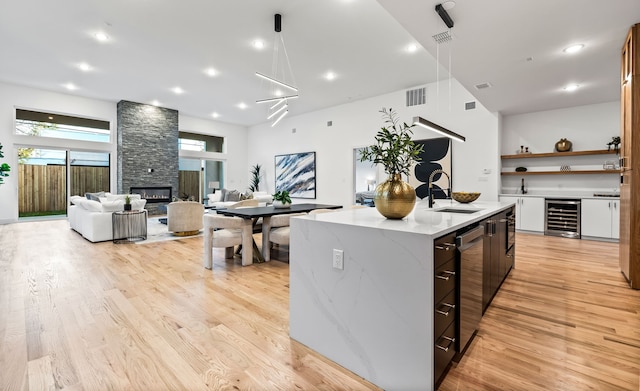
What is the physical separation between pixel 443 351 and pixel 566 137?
→ 6686 millimetres

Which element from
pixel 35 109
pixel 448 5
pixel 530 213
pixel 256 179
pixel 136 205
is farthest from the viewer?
pixel 256 179

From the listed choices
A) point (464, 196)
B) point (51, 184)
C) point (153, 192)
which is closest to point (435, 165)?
point (464, 196)

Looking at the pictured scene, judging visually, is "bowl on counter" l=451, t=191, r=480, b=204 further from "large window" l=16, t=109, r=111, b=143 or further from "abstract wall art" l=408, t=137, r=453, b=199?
"large window" l=16, t=109, r=111, b=143

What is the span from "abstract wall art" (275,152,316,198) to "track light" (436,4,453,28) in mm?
6815

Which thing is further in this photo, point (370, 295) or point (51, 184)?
point (51, 184)

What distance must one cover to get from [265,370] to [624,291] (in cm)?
353

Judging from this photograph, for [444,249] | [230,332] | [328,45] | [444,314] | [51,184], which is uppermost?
[328,45]

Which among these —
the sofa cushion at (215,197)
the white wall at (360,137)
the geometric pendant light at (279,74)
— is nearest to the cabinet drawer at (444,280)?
the geometric pendant light at (279,74)

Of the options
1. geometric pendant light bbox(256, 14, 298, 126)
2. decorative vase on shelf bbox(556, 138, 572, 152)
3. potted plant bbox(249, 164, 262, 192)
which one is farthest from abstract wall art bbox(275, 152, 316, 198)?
decorative vase on shelf bbox(556, 138, 572, 152)

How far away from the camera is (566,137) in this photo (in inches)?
239

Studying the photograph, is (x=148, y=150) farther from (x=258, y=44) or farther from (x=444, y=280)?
(x=444, y=280)

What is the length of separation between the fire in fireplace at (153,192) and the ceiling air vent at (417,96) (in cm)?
779

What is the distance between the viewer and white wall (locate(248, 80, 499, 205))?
634 cm

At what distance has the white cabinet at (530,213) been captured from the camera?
19.4ft
